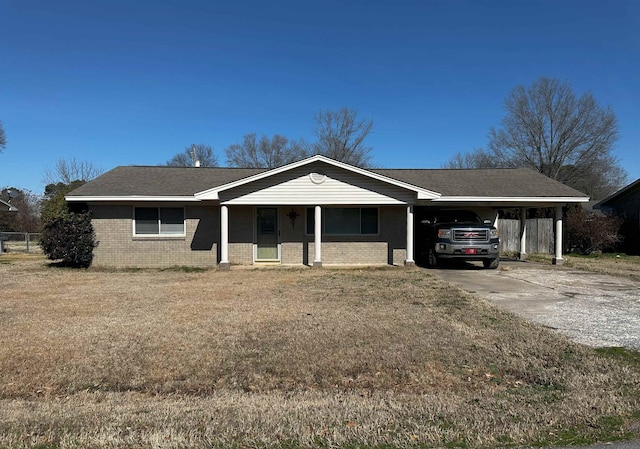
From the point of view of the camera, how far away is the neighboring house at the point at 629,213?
21.6m

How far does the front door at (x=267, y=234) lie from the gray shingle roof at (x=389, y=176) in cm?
196

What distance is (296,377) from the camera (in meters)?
4.55

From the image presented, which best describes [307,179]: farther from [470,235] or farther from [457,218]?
[470,235]

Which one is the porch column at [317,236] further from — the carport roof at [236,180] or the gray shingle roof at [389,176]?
the gray shingle roof at [389,176]

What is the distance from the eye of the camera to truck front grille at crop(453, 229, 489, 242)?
44.2 feet

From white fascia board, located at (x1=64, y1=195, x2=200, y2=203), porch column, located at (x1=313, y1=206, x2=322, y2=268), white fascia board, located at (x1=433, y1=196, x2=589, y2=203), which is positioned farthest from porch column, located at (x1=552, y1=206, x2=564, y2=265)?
white fascia board, located at (x1=64, y1=195, x2=200, y2=203)

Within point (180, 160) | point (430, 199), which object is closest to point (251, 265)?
point (430, 199)

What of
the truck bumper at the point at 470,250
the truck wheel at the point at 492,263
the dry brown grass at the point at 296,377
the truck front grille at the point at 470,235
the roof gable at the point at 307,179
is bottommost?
the dry brown grass at the point at 296,377

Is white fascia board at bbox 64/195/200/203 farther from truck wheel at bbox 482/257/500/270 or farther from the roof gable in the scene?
truck wheel at bbox 482/257/500/270

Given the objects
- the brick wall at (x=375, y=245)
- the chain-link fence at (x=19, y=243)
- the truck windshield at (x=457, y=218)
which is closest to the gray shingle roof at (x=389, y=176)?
the truck windshield at (x=457, y=218)

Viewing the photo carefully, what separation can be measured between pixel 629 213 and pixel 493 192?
12412mm

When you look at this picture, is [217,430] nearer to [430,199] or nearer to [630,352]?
[630,352]

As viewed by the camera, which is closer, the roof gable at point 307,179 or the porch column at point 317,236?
the roof gable at point 307,179

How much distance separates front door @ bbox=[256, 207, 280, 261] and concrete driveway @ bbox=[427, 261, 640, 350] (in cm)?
579
